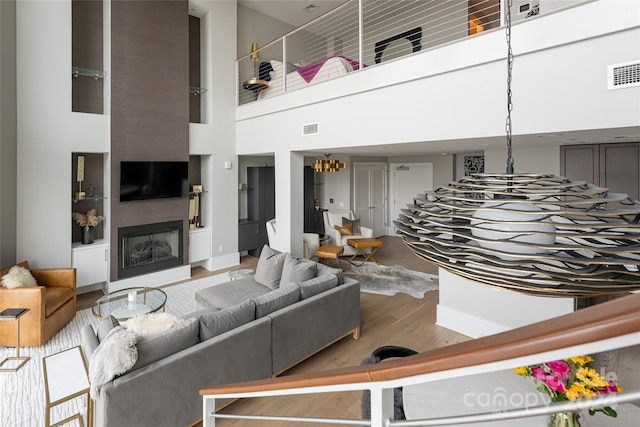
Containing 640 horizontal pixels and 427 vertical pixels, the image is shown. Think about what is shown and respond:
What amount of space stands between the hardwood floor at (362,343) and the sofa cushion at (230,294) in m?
1.13

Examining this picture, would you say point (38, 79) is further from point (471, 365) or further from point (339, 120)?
point (471, 365)

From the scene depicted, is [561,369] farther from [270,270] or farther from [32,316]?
[32,316]

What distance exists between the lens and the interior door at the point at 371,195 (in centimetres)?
984

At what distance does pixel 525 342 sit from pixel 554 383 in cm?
150

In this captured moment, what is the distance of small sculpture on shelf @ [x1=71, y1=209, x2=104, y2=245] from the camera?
5.59 metres

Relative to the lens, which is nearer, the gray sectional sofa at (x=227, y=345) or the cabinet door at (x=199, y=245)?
the gray sectional sofa at (x=227, y=345)

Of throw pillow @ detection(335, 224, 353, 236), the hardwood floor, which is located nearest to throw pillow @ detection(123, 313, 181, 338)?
the hardwood floor

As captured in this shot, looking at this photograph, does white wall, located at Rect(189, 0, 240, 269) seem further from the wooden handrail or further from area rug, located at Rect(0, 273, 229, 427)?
the wooden handrail

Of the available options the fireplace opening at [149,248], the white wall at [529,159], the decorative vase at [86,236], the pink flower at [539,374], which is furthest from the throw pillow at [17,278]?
the white wall at [529,159]

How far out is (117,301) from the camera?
14.7 ft

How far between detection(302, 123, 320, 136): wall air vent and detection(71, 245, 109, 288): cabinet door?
3.66 metres

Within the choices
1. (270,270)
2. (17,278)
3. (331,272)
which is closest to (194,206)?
(270,270)

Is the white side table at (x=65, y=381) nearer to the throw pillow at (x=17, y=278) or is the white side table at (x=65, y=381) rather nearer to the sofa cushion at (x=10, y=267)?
the throw pillow at (x=17, y=278)

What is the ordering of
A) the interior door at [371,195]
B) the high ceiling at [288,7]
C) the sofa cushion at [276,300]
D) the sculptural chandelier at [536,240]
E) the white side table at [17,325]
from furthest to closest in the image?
the interior door at [371,195], the high ceiling at [288,7], the white side table at [17,325], the sofa cushion at [276,300], the sculptural chandelier at [536,240]
